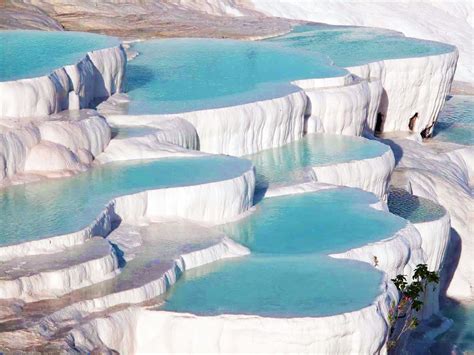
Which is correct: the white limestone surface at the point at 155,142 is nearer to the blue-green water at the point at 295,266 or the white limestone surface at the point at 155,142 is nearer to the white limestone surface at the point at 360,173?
the blue-green water at the point at 295,266

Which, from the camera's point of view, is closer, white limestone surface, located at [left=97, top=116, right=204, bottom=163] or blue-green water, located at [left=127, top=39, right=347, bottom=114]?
white limestone surface, located at [left=97, top=116, right=204, bottom=163]

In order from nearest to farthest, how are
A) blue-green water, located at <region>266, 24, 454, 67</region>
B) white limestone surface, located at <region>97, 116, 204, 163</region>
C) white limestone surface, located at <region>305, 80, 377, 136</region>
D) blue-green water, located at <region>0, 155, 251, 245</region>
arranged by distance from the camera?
1. blue-green water, located at <region>0, 155, 251, 245</region>
2. white limestone surface, located at <region>97, 116, 204, 163</region>
3. white limestone surface, located at <region>305, 80, 377, 136</region>
4. blue-green water, located at <region>266, 24, 454, 67</region>

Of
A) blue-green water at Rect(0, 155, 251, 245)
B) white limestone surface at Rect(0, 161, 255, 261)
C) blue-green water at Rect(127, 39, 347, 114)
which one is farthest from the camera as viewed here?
blue-green water at Rect(127, 39, 347, 114)

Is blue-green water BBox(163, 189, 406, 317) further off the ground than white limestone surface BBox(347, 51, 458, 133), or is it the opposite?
blue-green water BBox(163, 189, 406, 317)

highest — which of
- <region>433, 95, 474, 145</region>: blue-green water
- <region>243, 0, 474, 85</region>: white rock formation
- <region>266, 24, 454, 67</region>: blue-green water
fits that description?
<region>266, 24, 454, 67</region>: blue-green water

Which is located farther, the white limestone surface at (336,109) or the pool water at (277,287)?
the white limestone surface at (336,109)

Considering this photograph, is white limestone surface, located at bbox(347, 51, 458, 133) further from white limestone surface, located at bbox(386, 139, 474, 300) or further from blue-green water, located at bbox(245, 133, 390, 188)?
blue-green water, located at bbox(245, 133, 390, 188)

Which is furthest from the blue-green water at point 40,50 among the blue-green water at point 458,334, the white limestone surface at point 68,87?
the blue-green water at point 458,334

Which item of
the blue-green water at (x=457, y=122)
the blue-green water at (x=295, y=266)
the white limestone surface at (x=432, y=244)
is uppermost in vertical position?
the blue-green water at (x=295, y=266)

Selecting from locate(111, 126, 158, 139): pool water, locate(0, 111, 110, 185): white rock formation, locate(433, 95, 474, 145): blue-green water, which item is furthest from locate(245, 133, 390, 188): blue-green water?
locate(433, 95, 474, 145): blue-green water
